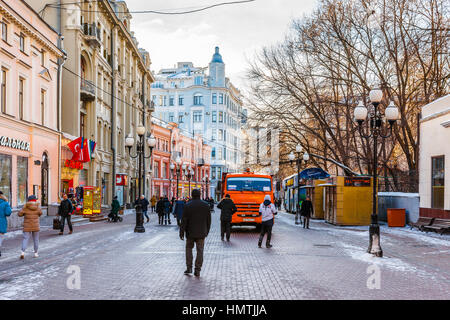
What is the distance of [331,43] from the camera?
32.9m

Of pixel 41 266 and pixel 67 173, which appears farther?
pixel 67 173

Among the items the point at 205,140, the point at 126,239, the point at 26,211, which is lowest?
the point at 126,239

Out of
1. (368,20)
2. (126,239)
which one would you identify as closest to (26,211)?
(126,239)

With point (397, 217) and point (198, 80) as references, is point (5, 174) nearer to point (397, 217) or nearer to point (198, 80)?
point (397, 217)

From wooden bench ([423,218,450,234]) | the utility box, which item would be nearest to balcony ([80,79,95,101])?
the utility box

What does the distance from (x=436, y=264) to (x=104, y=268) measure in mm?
8210

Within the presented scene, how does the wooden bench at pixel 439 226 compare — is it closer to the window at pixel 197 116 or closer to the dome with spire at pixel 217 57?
the window at pixel 197 116

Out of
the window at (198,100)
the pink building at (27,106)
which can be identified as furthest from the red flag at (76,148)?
the window at (198,100)

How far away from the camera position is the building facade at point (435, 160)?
23.5 metres

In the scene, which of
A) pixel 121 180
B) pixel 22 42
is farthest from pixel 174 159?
pixel 22 42

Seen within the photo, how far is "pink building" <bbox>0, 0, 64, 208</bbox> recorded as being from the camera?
23.7 m

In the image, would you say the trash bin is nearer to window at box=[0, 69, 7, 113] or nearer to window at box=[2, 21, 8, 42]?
window at box=[0, 69, 7, 113]

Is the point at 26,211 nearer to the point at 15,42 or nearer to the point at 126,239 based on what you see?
the point at 126,239

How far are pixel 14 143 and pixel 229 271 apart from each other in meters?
16.5
